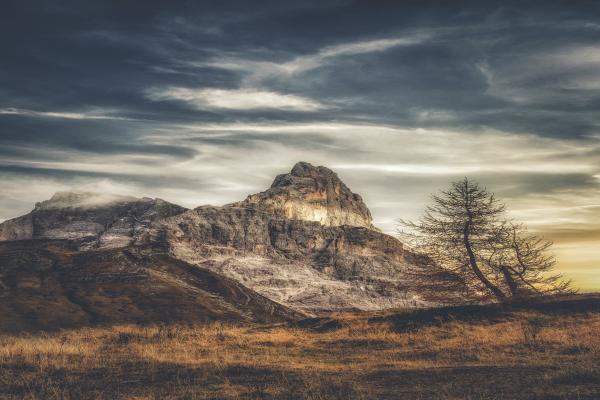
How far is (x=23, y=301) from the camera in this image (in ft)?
320

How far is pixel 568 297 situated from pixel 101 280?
4564 inches

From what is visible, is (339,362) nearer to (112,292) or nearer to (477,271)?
(477,271)

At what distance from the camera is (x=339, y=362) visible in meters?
17.6

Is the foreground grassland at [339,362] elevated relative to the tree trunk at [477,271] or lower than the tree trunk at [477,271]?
lower

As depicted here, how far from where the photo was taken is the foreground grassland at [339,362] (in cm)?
1182

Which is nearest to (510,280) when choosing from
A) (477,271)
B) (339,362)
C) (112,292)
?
(477,271)

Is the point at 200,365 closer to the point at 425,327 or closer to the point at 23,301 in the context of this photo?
the point at 425,327

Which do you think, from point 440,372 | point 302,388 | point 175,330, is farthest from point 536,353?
point 175,330

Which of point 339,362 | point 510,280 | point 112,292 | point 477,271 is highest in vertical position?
point 477,271

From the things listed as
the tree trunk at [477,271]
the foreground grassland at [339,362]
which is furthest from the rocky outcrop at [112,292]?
the tree trunk at [477,271]

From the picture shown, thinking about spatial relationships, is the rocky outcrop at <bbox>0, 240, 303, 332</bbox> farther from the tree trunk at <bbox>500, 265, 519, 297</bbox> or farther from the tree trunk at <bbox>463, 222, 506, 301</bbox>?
the tree trunk at <bbox>500, 265, 519, 297</bbox>

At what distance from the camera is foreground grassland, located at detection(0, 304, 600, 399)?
465 inches

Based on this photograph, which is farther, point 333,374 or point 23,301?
point 23,301

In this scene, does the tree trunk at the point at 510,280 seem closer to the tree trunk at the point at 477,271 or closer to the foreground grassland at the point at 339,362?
the tree trunk at the point at 477,271
